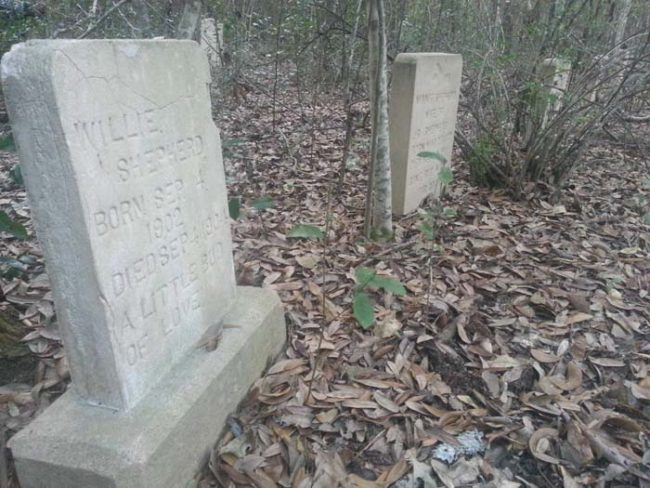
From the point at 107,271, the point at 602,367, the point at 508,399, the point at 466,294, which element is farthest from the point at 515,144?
the point at 107,271

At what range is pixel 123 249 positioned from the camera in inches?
59.9

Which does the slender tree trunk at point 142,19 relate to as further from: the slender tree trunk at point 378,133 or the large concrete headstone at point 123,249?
the large concrete headstone at point 123,249

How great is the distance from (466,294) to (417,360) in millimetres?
630

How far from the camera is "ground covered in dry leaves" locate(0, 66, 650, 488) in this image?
1816 mm

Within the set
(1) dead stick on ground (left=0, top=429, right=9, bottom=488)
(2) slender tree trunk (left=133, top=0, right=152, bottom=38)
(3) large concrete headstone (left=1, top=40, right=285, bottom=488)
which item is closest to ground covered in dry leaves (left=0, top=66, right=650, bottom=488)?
(1) dead stick on ground (left=0, top=429, right=9, bottom=488)

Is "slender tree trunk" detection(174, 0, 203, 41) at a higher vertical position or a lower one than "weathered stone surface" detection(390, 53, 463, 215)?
higher

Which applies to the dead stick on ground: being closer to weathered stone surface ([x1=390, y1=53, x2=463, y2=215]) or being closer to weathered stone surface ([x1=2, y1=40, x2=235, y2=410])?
weathered stone surface ([x1=2, y1=40, x2=235, y2=410])

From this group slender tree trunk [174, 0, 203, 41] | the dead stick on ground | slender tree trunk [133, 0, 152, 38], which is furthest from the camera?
slender tree trunk [133, 0, 152, 38]

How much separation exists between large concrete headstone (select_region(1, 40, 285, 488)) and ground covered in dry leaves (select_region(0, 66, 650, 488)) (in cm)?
29

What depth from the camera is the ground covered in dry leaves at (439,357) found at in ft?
5.96

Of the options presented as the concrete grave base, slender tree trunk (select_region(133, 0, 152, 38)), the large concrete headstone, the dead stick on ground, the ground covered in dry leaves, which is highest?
slender tree trunk (select_region(133, 0, 152, 38))

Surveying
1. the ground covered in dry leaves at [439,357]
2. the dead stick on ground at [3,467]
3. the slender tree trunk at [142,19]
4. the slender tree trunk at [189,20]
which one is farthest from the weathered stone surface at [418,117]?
the dead stick on ground at [3,467]

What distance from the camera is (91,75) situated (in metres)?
1.35

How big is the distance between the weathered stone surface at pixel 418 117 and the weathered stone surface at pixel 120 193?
2.07m
